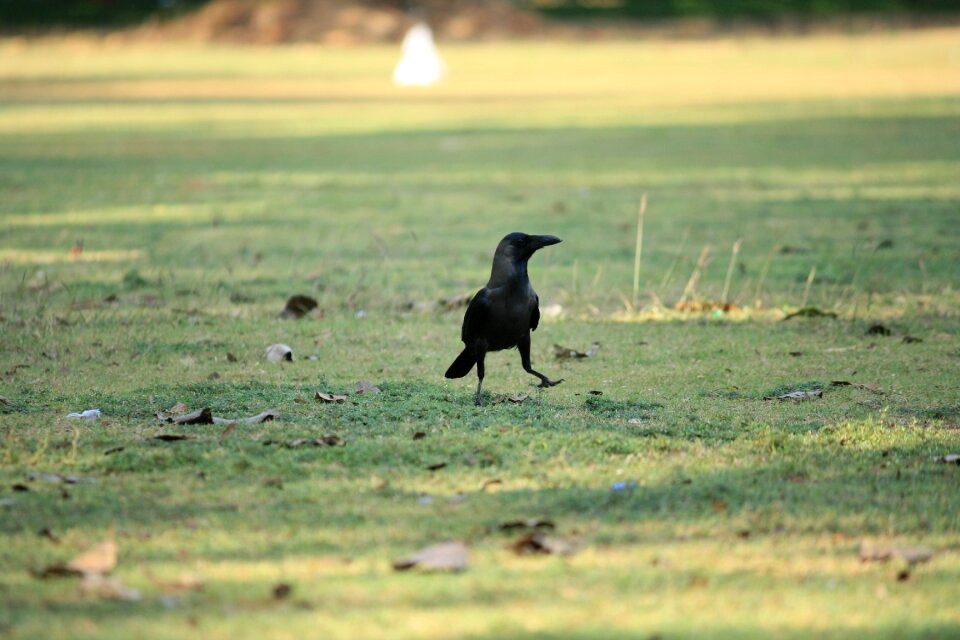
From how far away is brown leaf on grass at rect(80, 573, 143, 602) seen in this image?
3.63 metres

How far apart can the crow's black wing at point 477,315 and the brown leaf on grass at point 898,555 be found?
230 centimetres

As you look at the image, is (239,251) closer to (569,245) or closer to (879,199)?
(569,245)

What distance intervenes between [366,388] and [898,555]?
297cm

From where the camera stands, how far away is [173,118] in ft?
85.8

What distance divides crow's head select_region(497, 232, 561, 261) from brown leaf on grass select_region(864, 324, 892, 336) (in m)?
2.83

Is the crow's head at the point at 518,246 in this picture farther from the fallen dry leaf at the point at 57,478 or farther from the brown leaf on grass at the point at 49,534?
the brown leaf on grass at the point at 49,534

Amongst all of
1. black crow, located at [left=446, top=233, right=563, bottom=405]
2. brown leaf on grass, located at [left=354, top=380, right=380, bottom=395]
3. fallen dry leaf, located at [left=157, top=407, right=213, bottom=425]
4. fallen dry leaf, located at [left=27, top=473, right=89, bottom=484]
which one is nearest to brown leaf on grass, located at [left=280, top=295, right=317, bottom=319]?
brown leaf on grass, located at [left=354, top=380, right=380, bottom=395]

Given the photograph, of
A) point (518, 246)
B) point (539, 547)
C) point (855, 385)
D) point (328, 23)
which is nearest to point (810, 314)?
point (855, 385)

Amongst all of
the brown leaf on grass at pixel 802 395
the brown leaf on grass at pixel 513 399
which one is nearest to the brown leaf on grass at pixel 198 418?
the brown leaf on grass at pixel 513 399

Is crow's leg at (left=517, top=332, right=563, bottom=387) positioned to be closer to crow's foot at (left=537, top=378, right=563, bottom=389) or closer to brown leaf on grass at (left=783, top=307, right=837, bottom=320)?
crow's foot at (left=537, top=378, right=563, bottom=389)

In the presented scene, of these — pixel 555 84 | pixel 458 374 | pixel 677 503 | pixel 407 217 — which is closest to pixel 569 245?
pixel 407 217

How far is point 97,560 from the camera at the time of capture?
3.83 metres

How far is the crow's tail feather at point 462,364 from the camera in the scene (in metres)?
6.04

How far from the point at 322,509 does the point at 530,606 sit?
1060 millimetres
